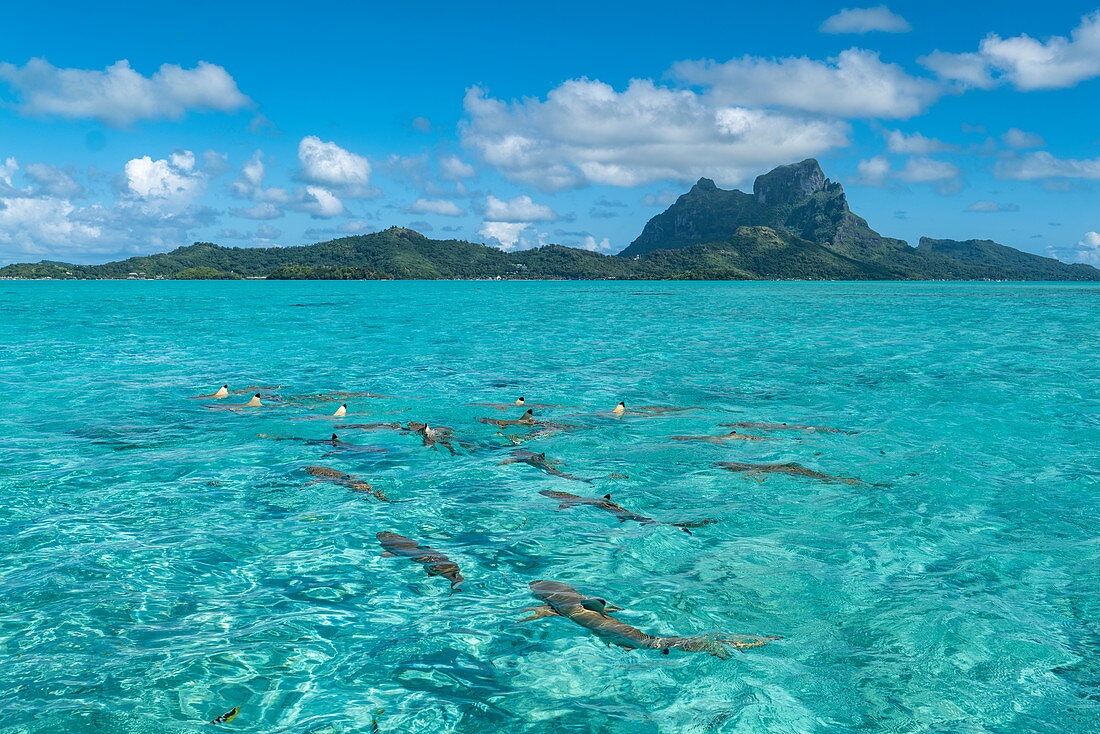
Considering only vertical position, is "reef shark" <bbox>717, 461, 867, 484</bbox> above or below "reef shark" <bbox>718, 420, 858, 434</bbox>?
below

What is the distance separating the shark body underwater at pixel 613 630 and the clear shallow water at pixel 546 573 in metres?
0.17

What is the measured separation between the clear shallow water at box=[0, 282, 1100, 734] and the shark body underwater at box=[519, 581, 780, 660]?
0.17 m

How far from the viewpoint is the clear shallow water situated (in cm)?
754

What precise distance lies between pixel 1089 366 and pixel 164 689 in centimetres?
4278

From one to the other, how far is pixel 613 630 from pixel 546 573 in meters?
2.15

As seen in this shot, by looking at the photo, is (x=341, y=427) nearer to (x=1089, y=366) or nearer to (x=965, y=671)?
(x=965, y=671)

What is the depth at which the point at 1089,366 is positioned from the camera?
115 ft

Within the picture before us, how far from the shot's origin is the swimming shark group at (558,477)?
29.1 ft

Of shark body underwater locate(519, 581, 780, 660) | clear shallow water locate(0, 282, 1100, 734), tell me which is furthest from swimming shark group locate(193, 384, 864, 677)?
clear shallow water locate(0, 282, 1100, 734)

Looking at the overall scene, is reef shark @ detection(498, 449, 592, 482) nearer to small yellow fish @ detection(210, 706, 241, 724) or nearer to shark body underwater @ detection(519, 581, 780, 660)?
shark body underwater @ detection(519, 581, 780, 660)

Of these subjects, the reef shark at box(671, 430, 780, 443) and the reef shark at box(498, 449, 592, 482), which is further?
the reef shark at box(671, 430, 780, 443)

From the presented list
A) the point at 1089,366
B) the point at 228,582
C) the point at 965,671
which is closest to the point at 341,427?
the point at 228,582

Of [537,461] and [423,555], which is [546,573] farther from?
[537,461]

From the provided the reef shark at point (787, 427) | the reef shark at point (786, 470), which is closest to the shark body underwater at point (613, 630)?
the reef shark at point (786, 470)
